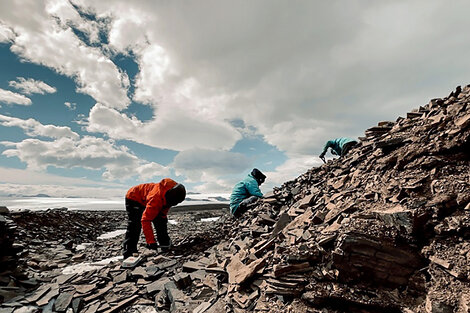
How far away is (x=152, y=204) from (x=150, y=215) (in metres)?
0.36

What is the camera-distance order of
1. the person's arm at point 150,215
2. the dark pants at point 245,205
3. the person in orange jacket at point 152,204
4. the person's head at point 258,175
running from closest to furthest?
the person's arm at point 150,215 → the person in orange jacket at point 152,204 → the dark pants at point 245,205 → the person's head at point 258,175

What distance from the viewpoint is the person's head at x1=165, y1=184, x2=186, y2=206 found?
7.53m

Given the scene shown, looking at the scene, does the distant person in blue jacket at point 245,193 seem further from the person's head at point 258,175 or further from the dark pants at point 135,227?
the dark pants at point 135,227

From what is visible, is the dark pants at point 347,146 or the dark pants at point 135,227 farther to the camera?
the dark pants at point 347,146

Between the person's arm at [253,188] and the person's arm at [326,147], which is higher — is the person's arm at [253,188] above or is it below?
below

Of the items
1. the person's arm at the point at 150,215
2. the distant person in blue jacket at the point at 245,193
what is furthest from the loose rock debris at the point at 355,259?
the distant person in blue jacket at the point at 245,193

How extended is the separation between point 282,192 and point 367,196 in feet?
15.0

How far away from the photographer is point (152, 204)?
7113 mm

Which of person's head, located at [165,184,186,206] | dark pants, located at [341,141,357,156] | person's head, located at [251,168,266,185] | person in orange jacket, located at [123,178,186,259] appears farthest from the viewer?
person's head, located at [251,168,266,185]

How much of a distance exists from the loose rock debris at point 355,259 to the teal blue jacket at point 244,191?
3570 mm

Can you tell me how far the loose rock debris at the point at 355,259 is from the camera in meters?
3.21

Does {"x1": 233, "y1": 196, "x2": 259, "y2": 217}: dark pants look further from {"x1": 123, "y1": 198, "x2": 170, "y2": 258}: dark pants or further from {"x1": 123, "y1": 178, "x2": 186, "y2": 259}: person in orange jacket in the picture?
{"x1": 123, "y1": 198, "x2": 170, "y2": 258}: dark pants

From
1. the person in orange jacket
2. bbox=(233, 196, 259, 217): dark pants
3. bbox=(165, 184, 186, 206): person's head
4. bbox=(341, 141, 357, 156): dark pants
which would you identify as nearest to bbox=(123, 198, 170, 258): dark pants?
the person in orange jacket

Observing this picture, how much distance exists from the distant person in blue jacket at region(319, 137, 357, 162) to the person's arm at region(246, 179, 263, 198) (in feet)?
12.8
